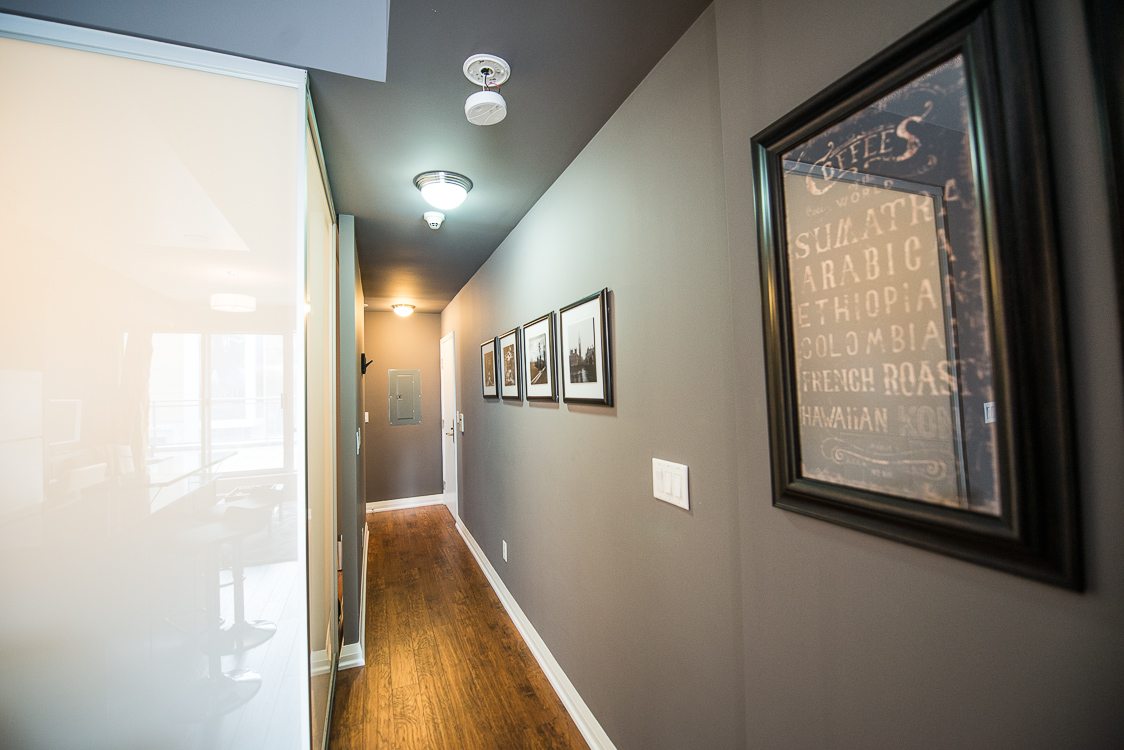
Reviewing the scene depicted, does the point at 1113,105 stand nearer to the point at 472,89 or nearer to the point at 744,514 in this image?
the point at 744,514

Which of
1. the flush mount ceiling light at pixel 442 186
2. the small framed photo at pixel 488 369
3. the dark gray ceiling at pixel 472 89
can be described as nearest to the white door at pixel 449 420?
the small framed photo at pixel 488 369

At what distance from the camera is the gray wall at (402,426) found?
232 inches

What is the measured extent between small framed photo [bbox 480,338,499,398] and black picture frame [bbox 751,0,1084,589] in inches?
104

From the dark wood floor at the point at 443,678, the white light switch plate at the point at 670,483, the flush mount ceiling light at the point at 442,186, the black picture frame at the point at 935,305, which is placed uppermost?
the flush mount ceiling light at the point at 442,186

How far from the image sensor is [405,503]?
5988 mm

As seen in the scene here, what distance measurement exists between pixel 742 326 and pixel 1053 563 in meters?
0.64

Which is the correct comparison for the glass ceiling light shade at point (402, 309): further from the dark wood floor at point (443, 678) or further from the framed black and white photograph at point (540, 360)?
the framed black and white photograph at point (540, 360)

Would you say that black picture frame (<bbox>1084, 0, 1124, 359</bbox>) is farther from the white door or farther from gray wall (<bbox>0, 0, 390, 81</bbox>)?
the white door

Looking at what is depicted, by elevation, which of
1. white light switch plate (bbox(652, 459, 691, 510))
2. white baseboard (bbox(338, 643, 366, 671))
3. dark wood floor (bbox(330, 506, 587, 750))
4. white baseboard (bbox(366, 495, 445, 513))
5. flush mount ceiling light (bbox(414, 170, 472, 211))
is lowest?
dark wood floor (bbox(330, 506, 587, 750))

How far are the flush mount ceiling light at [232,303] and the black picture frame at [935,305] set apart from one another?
1.40 metres

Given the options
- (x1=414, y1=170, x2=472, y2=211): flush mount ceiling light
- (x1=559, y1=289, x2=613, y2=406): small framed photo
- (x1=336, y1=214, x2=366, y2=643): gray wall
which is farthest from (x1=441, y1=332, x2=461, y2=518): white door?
(x1=559, y1=289, x2=613, y2=406): small framed photo

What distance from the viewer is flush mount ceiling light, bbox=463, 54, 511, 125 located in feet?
4.70

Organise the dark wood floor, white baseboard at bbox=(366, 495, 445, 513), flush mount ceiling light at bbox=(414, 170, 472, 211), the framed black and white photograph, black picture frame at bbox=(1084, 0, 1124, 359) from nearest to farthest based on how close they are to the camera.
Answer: black picture frame at bbox=(1084, 0, 1124, 359) → the dark wood floor → flush mount ceiling light at bbox=(414, 170, 472, 211) → the framed black and white photograph → white baseboard at bbox=(366, 495, 445, 513)

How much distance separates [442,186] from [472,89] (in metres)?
0.68
